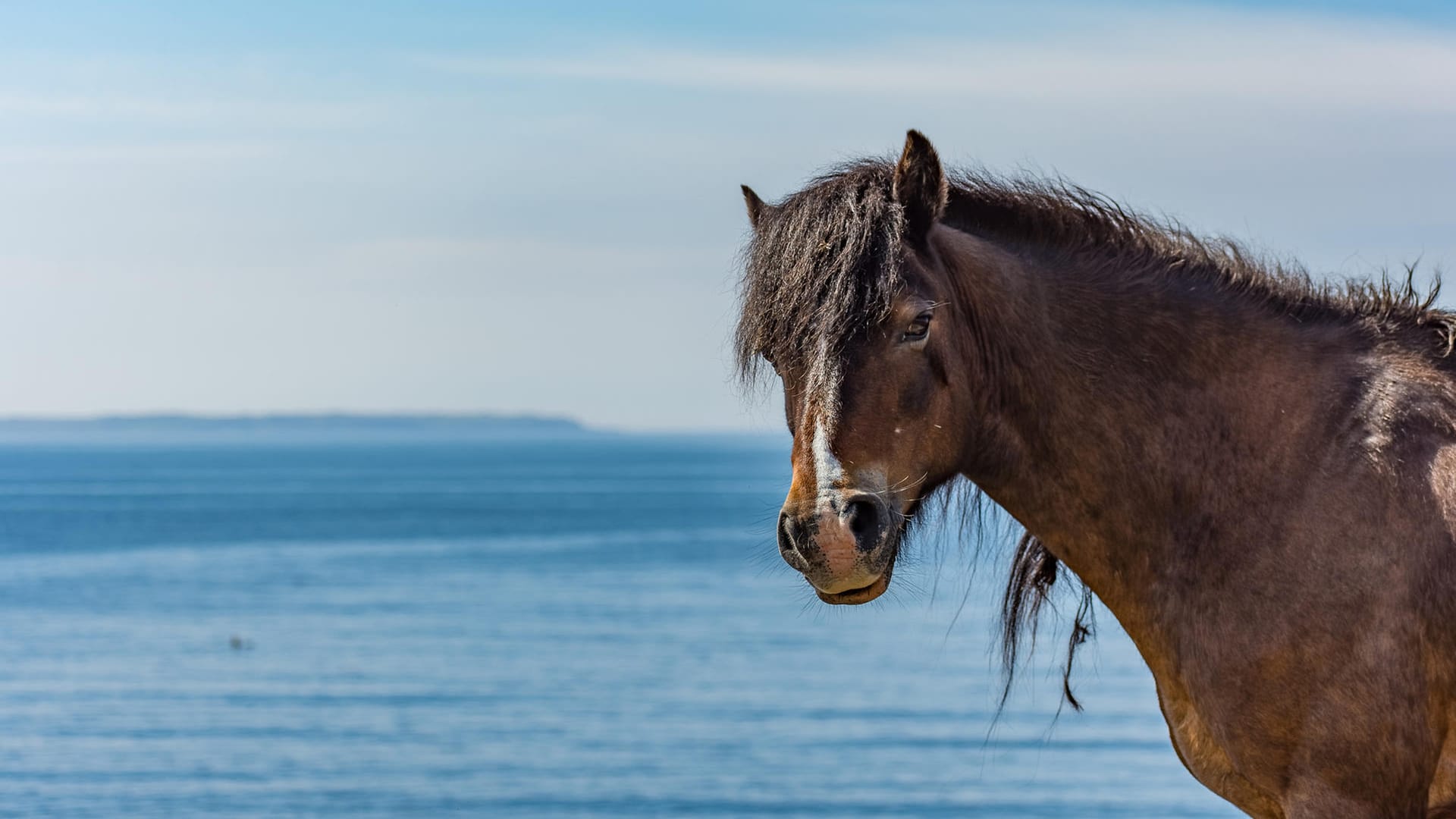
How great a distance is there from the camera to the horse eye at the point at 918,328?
3.69m

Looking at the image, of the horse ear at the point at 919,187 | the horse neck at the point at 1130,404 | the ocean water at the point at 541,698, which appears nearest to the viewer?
the horse ear at the point at 919,187

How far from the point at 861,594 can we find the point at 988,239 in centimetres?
123

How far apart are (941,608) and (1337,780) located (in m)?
71.6

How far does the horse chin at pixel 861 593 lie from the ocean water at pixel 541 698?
0.28m

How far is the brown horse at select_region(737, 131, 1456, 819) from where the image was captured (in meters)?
3.61

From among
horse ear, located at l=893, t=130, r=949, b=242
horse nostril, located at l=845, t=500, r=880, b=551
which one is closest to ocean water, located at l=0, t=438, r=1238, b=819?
horse nostril, located at l=845, t=500, r=880, b=551

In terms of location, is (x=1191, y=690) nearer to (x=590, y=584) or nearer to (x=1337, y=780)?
(x=1337, y=780)

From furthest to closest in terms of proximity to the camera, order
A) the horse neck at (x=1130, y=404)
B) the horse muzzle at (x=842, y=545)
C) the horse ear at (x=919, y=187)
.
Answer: the horse neck at (x=1130, y=404), the horse ear at (x=919, y=187), the horse muzzle at (x=842, y=545)

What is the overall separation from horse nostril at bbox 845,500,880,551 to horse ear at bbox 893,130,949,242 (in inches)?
30.6

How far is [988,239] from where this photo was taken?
415 centimetres

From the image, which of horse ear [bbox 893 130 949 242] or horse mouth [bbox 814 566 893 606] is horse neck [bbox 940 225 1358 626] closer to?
horse ear [bbox 893 130 949 242]

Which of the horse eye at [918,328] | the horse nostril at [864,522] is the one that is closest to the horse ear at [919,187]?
the horse eye at [918,328]

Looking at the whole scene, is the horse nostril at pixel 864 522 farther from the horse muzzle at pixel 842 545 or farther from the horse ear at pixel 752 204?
the horse ear at pixel 752 204

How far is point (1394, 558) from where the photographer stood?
366 cm
